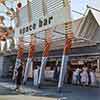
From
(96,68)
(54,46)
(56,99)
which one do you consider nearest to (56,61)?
(54,46)

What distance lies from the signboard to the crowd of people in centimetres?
442

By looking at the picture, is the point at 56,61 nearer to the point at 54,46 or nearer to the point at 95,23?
the point at 54,46

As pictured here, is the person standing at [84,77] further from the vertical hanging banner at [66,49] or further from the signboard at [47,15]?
the vertical hanging banner at [66,49]

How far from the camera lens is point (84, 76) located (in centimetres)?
2588

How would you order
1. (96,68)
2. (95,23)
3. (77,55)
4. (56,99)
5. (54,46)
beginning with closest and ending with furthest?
(56,99), (95,23), (96,68), (77,55), (54,46)

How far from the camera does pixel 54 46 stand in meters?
30.0

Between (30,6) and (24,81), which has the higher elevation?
(30,6)

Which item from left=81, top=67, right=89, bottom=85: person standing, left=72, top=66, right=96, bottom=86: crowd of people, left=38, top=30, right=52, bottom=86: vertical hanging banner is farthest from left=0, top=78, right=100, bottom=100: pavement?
left=38, top=30, right=52, bottom=86: vertical hanging banner

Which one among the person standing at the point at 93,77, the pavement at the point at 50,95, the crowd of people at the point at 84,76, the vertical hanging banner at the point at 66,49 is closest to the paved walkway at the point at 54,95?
the pavement at the point at 50,95

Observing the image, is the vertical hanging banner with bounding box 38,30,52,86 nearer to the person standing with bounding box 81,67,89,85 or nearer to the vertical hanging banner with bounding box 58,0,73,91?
the vertical hanging banner with bounding box 58,0,73,91

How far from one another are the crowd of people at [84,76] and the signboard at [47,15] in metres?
4.42

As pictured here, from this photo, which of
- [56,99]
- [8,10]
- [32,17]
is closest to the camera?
[56,99]

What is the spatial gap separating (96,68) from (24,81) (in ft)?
18.9

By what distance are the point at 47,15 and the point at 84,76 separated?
5290mm
